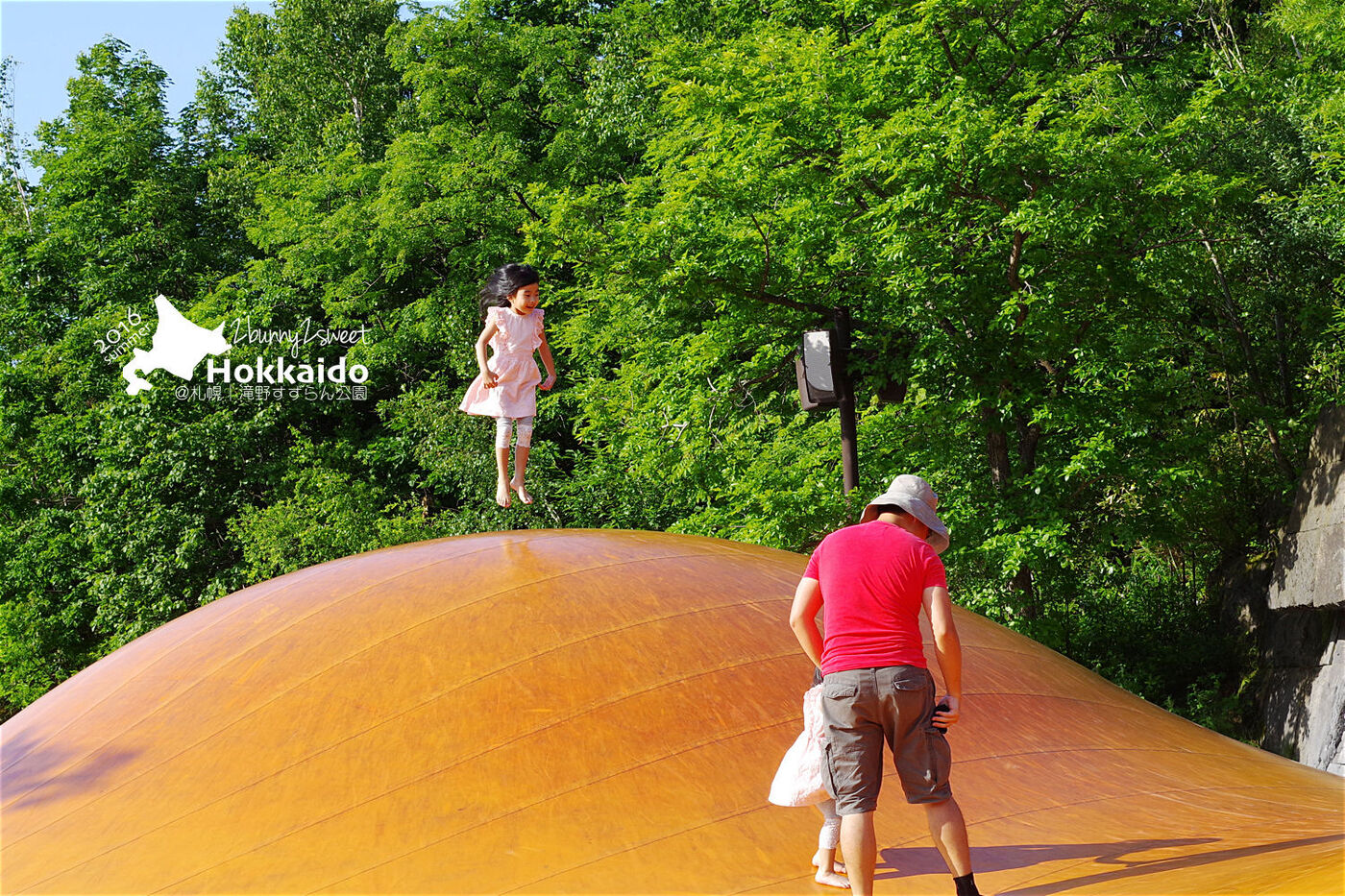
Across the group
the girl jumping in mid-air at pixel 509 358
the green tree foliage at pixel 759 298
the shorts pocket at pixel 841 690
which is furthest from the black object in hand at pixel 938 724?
the green tree foliage at pixel 759 298

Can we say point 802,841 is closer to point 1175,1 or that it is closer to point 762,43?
point 762,43

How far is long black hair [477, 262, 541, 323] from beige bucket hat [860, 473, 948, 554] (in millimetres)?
3980

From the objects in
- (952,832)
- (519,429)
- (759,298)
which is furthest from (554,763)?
(759,298)

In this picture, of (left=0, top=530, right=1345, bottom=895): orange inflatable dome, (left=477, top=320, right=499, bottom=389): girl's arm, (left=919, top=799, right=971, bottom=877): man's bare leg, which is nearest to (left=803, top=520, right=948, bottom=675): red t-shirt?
(left=919, top=799, right=971, bottom=877): man's bare leg

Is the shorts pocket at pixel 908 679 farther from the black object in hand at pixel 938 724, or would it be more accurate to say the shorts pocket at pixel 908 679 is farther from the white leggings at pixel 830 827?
the white leggings at pixel 830 827

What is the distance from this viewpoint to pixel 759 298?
43.9ft

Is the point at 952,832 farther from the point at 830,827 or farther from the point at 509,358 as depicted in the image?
the point at 509,358

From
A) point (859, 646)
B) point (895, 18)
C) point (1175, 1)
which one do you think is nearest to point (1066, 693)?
point (859, 646)

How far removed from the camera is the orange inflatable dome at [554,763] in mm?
4219

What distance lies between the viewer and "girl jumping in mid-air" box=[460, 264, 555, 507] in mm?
7566

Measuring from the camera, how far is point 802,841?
437 centimetres

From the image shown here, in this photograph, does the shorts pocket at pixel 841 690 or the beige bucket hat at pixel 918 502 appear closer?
the shorts pocket at pixel 841 690

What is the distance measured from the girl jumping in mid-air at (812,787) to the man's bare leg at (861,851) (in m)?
0.30

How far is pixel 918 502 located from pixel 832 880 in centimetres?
140
